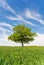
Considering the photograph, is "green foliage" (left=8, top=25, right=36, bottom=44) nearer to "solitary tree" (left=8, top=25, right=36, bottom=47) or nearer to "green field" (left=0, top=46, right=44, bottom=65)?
"solitary tree" (left=8, top=25, right=36, bottom=47)

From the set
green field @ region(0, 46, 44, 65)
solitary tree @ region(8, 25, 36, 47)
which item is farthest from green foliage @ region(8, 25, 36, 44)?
green field @ region(0, 46, 44, 65)

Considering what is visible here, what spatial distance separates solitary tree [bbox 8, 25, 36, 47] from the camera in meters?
73.0

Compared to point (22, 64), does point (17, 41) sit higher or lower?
higher

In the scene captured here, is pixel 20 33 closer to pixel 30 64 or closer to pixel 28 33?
pixel 28 33

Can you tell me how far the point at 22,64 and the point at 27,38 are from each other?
6833 cm

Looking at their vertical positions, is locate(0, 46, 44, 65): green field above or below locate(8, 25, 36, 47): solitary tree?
below

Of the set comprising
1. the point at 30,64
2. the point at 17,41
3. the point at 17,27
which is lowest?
the point at 30,64

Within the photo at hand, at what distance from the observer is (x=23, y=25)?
75.8m

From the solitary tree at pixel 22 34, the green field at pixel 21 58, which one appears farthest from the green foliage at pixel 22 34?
the green field at pixel 21 58

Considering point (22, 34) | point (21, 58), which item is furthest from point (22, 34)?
point (21, 58)

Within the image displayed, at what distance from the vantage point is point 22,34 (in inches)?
2867

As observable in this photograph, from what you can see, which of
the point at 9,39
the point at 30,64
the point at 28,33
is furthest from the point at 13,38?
the point at 30,64

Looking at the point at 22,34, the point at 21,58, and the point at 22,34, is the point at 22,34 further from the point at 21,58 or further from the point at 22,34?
the point at 21,58

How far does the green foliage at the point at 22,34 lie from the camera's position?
240 feet
